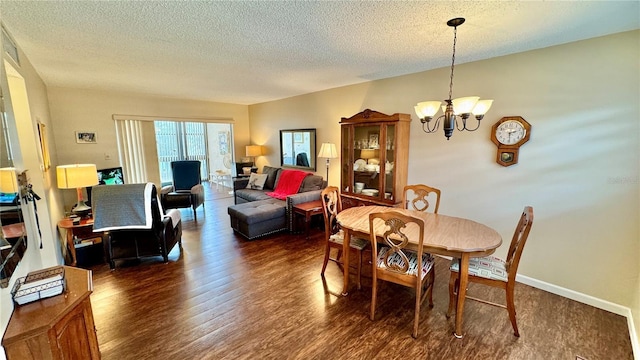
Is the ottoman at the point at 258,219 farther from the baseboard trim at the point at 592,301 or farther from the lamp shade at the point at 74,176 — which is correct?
the baseboard trim at the point at 592,301

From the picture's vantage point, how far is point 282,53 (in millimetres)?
2740

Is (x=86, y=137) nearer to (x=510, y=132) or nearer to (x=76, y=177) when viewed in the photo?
(x=76, y=177)

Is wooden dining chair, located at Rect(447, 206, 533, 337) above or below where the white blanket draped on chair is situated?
below

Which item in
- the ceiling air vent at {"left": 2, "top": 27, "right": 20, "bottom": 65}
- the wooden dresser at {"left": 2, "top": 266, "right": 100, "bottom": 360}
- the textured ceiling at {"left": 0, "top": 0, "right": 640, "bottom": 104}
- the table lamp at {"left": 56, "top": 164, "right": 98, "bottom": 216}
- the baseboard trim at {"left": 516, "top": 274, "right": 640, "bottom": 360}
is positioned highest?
the textured ceiling at {"left": 0, "top": 0, "right": 640, "bottom": 104}

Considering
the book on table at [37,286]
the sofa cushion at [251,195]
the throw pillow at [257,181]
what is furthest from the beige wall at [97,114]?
the book on table at [37,286]

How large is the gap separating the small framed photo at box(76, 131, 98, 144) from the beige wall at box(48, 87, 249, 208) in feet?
0.18

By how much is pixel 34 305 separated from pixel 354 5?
2.46 meters

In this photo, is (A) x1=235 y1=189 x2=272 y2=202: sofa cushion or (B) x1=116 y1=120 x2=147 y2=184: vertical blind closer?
(A) x1=235 y1=189 x2=272 y2=202: sofa cushion

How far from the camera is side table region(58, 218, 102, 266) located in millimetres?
2953

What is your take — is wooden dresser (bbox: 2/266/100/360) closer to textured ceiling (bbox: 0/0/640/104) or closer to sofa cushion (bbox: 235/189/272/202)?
textured ceiling (bbox: 0/0/640/104)

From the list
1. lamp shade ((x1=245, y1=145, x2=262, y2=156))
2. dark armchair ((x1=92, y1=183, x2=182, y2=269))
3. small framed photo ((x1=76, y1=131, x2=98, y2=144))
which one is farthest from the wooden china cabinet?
small framed photo ((x1=76, y1=131, x2=98, y2=144))

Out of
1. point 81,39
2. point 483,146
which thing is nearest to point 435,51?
point 483,146

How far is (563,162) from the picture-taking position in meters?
2.50

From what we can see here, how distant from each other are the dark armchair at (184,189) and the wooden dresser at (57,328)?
3.57 m
